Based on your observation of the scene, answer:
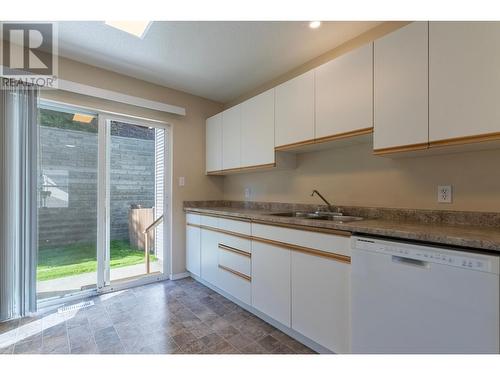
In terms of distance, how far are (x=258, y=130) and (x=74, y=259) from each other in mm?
2429

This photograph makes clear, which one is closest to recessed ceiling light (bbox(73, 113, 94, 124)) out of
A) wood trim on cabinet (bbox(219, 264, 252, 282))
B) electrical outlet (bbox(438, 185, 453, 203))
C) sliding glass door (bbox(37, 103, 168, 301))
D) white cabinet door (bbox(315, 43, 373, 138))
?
sliding glass door (bbox(37, 103, 168, 301))

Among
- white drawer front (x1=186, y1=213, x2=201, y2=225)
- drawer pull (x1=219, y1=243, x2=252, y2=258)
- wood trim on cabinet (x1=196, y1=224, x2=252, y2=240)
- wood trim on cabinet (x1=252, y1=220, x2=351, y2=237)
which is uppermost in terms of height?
wood trim on cabinet (x1=252, y1=220, x2=351, y2=237)

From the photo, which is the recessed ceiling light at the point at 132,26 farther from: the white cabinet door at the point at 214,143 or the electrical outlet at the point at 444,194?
the electrical outlet at the point at 444,194

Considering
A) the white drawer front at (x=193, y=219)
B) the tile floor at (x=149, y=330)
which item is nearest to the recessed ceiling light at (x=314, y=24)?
the white drawer front at (x=193, y=219)

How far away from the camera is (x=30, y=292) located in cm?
212

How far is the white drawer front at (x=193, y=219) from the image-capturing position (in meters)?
2.87

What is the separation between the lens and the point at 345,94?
1.74 meters

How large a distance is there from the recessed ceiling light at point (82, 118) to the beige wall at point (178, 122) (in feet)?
0.56

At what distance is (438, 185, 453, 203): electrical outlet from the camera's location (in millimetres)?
1547

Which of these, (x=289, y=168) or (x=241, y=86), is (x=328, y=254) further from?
(x=241, y=86)

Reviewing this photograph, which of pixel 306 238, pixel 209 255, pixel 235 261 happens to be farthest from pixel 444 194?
pixel 209 255

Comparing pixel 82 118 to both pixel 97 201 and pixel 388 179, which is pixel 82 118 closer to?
pixel 97 201

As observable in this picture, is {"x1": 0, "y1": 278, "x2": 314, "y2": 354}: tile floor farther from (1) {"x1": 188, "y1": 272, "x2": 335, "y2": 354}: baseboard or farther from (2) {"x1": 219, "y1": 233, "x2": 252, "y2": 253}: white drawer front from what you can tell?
(2) {"x1": 219, "y1": 233, "x2": 252, "y2": 253}: white drawer front

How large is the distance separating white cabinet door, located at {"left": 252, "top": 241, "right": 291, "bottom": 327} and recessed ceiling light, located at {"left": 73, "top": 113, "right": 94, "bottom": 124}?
226cm
